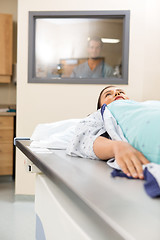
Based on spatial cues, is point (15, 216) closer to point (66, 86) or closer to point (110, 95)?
point (66, 86)

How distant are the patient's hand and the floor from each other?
1.70 meters

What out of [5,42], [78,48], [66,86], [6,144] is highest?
[5,42]

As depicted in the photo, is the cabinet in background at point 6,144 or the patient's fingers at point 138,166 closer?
the patient's fingers at point 138,166

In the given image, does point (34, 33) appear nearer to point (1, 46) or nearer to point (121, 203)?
point (1, 46)

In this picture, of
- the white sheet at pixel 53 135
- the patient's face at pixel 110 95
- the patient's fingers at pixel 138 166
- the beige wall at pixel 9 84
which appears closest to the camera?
the patient's fingers at pixel 138 166

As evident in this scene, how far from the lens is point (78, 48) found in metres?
3.61

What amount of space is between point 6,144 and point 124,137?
10.6 feet

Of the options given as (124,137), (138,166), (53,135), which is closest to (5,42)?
(53,135)

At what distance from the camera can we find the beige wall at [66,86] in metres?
3.38

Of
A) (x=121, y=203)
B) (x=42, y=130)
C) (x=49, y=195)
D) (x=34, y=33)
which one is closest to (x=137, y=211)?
(x=121, y=203)

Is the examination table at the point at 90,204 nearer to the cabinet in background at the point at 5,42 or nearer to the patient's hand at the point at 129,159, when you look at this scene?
the patient's hand at the point at 129,159

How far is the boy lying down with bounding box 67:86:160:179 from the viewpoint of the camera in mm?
1050

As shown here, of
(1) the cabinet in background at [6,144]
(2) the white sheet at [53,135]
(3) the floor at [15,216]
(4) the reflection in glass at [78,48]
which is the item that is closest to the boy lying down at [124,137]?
(2) the white sheet at [53,135]

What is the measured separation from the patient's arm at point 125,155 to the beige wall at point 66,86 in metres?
2.18
